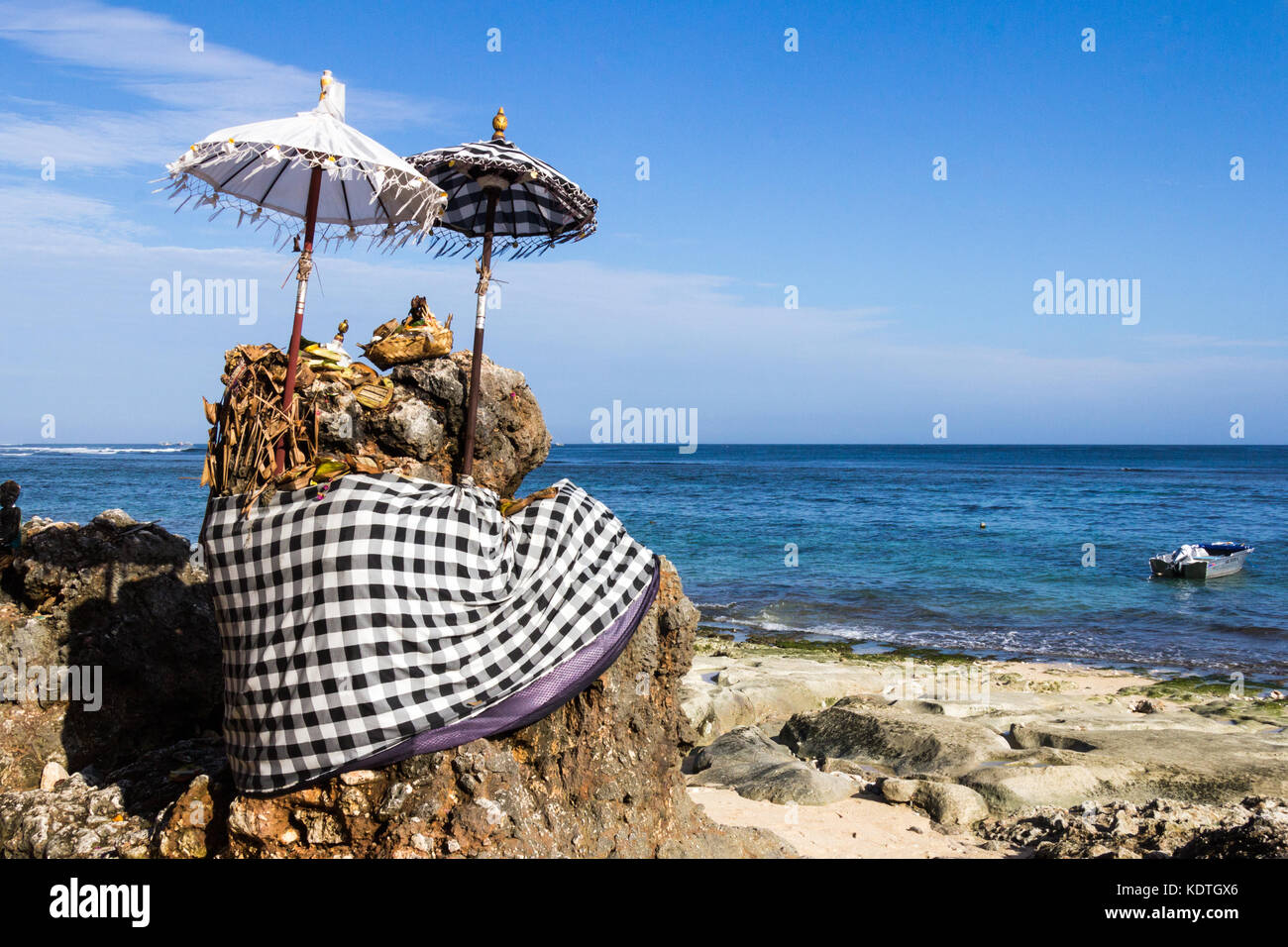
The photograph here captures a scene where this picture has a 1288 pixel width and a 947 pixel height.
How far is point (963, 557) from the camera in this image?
2670 cm

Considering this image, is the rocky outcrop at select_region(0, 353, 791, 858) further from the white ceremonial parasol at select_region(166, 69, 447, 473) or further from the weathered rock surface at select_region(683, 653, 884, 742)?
the weathered rock surface at select_region(683, 653, 884, 742)

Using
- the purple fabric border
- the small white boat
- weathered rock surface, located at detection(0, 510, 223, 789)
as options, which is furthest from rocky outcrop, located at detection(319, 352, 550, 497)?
the small white boat

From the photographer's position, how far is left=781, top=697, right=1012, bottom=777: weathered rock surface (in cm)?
845

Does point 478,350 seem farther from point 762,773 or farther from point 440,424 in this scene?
point 762,773

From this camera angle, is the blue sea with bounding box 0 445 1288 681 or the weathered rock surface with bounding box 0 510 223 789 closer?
the weathered rock surface with bounding box 0 510 223 789

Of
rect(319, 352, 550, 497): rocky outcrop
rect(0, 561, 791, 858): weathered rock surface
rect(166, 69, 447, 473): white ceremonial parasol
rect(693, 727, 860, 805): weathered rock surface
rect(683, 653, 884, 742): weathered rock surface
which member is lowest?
rect(683, 653, 884, 742): weathered rock surface

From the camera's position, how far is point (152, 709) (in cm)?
619

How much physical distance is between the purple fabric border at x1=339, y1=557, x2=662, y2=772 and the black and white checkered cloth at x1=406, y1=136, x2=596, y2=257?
9.44 feet

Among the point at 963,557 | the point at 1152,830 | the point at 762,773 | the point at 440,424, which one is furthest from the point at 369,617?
the point at 963,557

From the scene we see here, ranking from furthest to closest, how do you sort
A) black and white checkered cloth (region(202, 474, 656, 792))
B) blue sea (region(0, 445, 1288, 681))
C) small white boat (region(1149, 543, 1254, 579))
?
small white boat (region(1149, 543, 1254, 579)), blue sea (region(0, 445, 1288, 681)), black and white checkered cloth (region(202, 474, 656, 792))

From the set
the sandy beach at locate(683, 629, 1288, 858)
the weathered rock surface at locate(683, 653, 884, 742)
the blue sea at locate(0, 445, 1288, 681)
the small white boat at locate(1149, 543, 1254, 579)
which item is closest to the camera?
the sandy beach at locate(683, 629, 1288, 858)

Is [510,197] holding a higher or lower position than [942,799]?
higher

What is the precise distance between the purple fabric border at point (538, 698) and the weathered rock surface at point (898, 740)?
4815 mm

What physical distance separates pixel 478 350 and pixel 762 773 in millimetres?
4651
